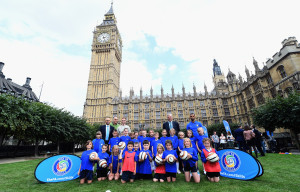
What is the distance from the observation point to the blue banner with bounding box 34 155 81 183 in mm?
5016

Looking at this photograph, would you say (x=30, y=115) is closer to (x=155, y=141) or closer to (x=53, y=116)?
(x=53, y=116)

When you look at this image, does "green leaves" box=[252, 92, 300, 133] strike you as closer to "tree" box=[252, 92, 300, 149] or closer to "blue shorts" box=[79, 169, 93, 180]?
"tree" box=[252, 92, 300, 149]

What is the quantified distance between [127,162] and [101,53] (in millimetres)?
52182

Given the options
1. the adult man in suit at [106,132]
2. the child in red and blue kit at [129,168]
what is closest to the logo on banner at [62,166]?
the adult man in suit at [106,132]

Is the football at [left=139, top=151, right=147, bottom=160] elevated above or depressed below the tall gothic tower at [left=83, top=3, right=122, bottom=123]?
below

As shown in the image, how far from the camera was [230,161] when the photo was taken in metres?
5.14

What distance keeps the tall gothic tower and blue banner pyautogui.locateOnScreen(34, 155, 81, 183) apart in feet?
125

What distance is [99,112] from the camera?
42.8 m

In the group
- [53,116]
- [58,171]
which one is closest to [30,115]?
[53,116]

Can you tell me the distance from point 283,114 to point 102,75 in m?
45.7

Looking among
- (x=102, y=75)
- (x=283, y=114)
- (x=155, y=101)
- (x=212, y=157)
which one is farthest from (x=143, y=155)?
(x=102, y=75)

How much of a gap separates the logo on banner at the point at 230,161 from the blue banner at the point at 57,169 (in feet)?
18.5

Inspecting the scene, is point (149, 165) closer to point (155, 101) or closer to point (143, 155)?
point (143, 155)

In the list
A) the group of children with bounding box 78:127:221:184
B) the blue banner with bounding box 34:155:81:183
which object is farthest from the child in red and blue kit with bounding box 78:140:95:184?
the blue banner with bounding box 34:155:81:183
